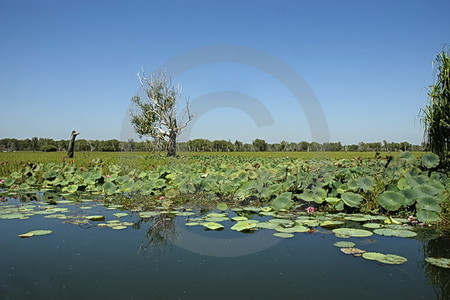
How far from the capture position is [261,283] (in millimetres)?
1825

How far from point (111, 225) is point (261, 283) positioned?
6.10 ft

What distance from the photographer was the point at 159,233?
2910 millimetres

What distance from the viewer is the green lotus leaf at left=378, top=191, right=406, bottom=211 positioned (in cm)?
356

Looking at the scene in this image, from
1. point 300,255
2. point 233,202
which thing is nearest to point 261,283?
point 300,255

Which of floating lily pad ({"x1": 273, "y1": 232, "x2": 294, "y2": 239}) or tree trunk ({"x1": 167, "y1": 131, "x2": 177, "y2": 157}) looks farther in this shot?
tree trunk ({"x1": 167, "y1": 131, "x2": 177, "y2": 157})

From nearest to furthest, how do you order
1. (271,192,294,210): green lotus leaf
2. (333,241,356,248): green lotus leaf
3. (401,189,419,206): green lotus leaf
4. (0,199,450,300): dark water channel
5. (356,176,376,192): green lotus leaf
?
(0,199,450,300): dark water channel, (333,241,356,248): green lotus leaf, (401,189,419,206): green lotus leaf, (271,192,294,210): green lotus leaf, (356,176,376,192): green lotus leaf

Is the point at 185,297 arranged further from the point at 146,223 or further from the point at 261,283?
the point at 146,223

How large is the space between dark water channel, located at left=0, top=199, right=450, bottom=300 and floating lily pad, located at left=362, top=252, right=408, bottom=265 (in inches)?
1.8

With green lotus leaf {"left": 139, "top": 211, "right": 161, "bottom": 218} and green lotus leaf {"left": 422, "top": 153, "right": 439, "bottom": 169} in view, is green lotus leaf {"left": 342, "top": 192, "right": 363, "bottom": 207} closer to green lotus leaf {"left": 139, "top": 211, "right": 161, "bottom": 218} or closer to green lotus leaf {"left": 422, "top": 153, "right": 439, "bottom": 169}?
→ green lotus leaf {"left": 422, "top": 153, "right": 439, "bottom": 169}

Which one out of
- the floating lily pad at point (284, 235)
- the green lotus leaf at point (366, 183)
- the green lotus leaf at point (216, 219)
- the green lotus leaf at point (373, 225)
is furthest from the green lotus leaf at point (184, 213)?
the green lotus leaf at point (366, 183)

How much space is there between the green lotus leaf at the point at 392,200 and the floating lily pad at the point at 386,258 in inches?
58.7

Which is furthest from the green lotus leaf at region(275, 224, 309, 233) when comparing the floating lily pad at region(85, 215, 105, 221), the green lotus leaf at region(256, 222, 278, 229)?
the floating lily pad at region(85, 215, 105, 221)

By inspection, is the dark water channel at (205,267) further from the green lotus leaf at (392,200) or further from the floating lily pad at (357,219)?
the green lotus leaf at (392,200)

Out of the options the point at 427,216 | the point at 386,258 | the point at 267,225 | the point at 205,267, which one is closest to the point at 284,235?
the point at 267,225
